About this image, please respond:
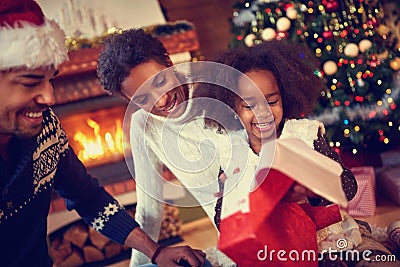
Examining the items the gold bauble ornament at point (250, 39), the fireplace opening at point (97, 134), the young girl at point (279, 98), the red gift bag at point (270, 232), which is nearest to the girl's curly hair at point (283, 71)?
the young girl at point (279, 98)

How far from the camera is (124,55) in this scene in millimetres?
942

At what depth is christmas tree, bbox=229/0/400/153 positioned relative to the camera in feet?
6.35

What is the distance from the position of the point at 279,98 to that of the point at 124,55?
12.4 inches

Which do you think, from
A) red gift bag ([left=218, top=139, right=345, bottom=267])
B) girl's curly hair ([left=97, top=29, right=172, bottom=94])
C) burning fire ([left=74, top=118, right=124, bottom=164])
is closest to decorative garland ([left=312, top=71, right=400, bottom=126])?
burning fire ([left=74, top=118, right=124, bottom=164])

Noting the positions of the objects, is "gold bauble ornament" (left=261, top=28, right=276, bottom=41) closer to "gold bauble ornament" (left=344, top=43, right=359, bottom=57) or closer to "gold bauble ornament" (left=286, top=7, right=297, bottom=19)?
"gold bauble ornament" (left=286, top=7, right=297, bottom=19)

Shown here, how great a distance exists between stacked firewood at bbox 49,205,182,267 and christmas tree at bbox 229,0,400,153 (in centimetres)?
90

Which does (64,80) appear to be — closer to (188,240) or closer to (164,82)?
(188,240)

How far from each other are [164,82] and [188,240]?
122 centimetres

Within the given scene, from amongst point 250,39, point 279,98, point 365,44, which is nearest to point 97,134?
point 250,39

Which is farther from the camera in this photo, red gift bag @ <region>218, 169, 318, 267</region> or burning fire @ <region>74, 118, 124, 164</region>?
burning fire @ <region>74, 118, 124, 164</region>

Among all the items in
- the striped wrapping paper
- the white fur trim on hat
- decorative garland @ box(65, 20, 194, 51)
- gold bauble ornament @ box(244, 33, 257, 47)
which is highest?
the white fur trim on hat

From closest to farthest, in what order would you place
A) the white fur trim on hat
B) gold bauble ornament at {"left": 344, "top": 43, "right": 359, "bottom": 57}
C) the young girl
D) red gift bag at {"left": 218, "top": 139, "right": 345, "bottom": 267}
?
red gift bag at {"left": 218, "top": 139, "right": 345, "bottom": 267} < the white fur trim on hat < the young girl < gold bauble ornament at {"left": 344, "top": 43, "right": 359, "bottom": 57}

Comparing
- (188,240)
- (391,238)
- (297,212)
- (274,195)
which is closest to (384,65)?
(391,238)

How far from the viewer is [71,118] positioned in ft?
7.47
